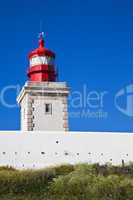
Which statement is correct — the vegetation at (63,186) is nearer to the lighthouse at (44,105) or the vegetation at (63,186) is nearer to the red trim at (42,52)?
the lighthouse at (44,105)

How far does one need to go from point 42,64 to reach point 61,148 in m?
7.26

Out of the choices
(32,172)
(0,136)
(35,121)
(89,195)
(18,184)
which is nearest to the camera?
(89,195)

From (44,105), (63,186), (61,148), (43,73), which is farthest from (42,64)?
(63,186)

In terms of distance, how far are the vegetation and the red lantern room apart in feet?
35.1

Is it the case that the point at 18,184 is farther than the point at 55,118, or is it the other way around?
the point at 55,118

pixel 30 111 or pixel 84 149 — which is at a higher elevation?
pixel 30 111

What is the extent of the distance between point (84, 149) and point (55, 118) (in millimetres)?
4182

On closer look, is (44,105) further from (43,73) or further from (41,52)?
(41,52)

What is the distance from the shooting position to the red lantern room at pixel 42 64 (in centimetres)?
3247

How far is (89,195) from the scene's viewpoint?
1884 cm

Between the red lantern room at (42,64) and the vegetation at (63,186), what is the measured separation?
10.7 meters

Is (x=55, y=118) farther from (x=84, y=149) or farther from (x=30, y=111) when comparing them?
(x=84, y=149)

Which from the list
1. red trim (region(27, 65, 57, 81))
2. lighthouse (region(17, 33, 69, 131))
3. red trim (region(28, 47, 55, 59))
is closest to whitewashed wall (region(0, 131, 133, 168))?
lighthouse (region(17, 33, 69, 131))

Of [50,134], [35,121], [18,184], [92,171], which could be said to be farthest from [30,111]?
[18,184]
